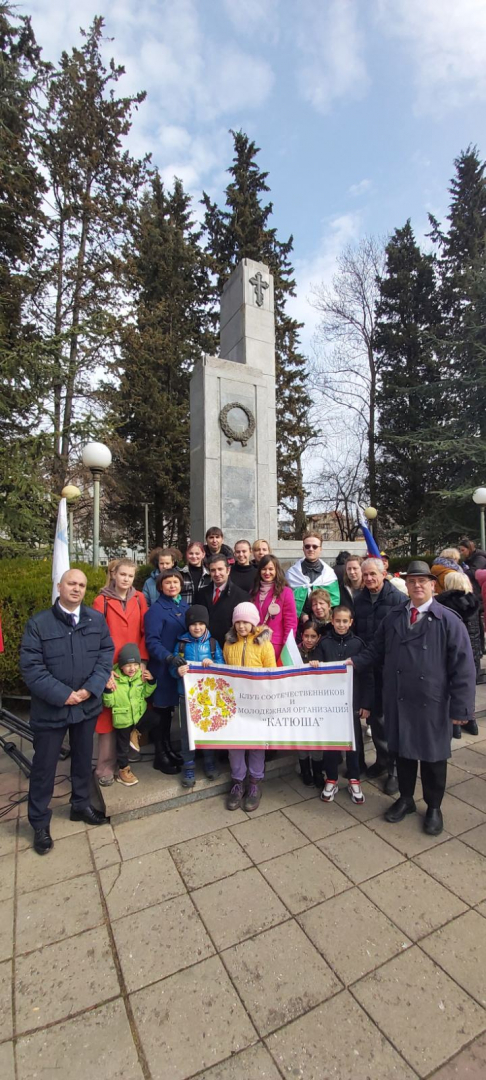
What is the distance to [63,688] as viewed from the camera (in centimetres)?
303

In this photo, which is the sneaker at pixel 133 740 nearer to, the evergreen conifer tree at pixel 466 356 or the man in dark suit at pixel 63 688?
the man in dark suit at pixel 63 688

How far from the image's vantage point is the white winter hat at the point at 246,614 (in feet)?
11.8

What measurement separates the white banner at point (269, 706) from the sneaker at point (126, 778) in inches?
21.5

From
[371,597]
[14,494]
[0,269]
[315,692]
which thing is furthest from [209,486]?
[0,269]

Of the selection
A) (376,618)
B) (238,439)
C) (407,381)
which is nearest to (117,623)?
(376,618)

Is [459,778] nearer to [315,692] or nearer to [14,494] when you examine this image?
[315,692]

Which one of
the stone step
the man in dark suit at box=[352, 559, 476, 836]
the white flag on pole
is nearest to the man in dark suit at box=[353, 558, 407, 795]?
the man in dark suit at box=[352, 559, 476, 836]

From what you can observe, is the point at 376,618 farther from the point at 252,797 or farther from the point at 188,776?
the point at 188,776

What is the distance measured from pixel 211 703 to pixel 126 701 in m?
0.66

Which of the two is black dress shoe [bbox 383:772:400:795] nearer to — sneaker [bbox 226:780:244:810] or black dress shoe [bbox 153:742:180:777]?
sneaker [bbox 226:780:244:810]

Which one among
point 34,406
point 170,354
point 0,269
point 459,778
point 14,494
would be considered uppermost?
point 170,354

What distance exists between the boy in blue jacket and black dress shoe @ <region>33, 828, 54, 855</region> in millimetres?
990

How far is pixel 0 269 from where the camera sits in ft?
38.4

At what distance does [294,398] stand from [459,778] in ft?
75.9
